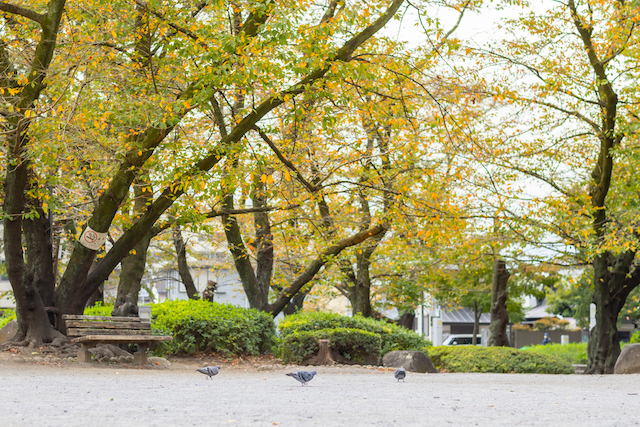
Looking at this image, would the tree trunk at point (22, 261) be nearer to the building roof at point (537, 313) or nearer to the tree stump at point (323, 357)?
the tree stump at point (323, 357)

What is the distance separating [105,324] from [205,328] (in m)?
2.63

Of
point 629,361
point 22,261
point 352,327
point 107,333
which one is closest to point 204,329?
point 107,333

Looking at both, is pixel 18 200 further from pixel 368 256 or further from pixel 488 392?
pixel 368 256

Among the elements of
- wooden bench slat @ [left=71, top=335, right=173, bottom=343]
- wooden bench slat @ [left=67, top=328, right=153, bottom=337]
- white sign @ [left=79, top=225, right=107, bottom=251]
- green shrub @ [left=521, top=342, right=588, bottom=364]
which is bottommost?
green shrub @ [left=521, top=342, right=588, bottom=364]

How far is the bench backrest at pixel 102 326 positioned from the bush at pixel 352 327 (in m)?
3.52

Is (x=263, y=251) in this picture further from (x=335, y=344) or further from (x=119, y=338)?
(x=119, y=338)

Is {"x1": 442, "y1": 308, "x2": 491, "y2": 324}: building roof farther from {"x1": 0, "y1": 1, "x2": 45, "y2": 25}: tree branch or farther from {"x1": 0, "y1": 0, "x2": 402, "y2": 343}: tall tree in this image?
{"x1": 0, "y1": 1, "x2": 45, "y2": 25}: tree branch

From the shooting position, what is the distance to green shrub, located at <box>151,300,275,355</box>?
1329 cm

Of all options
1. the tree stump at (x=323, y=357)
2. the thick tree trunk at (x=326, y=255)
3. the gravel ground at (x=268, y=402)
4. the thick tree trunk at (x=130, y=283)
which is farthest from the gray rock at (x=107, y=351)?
the thick tree trunk at (x=326, y=255)

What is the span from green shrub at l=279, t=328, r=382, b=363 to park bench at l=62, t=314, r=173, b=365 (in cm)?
298

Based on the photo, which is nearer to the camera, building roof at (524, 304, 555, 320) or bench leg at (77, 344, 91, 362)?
bench leg at (77, 344, 91, 362)

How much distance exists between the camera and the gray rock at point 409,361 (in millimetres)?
13672

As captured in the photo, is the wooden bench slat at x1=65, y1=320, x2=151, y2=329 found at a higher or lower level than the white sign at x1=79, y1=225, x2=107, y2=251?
lower

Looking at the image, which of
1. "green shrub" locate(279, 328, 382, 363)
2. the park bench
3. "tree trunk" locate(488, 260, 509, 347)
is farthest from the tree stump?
"tree trunk" locate(488, 260, 509, 347)
